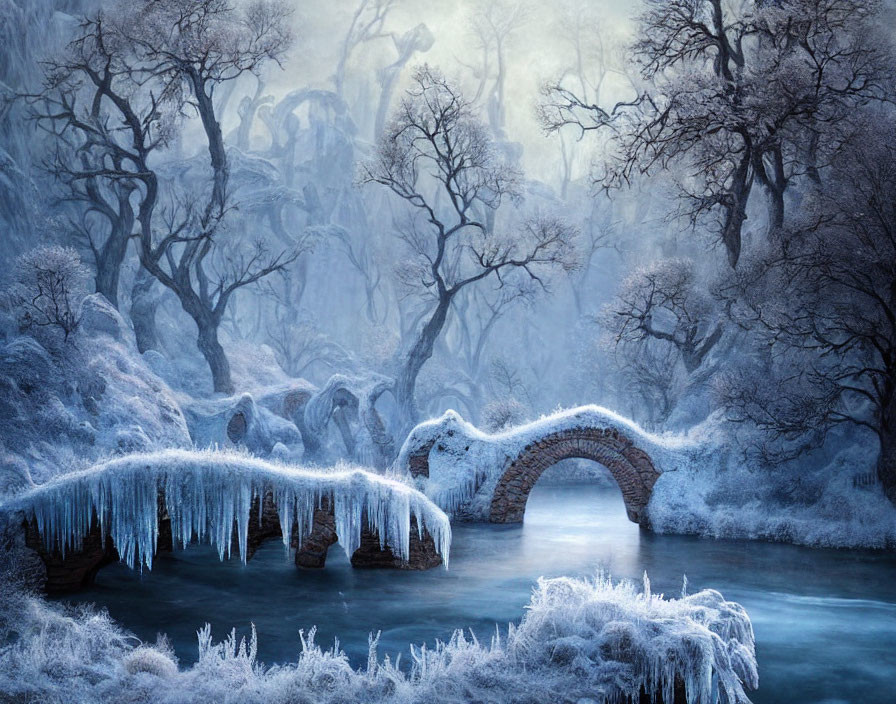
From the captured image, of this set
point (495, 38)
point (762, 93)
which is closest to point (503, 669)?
point (762, 93)

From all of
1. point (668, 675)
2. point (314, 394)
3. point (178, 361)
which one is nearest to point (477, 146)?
point (314, 394)

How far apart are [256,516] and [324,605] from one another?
1948 millimetres

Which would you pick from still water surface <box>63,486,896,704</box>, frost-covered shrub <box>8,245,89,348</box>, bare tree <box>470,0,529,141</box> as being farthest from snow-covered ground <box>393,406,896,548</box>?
bare tree <box>470,0,529,141</box>

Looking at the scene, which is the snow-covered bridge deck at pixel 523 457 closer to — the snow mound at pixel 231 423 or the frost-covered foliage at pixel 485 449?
the frost-covered foliage at pixel 485 449

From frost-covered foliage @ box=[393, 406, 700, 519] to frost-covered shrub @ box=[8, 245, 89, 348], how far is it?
10.8 meters

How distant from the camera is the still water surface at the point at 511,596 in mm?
11109

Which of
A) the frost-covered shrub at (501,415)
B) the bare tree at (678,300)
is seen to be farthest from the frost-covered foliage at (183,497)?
the frost-covered shrub at (501,415)

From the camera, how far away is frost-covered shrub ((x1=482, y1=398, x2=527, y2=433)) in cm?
3424

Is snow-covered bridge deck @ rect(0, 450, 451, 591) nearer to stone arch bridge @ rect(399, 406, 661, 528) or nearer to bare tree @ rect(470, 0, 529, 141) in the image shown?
stone arch bridge @ rect(399, 406, 661, 528)

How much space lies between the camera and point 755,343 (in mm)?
26328

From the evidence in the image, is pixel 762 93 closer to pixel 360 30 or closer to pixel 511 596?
pixel 511 596

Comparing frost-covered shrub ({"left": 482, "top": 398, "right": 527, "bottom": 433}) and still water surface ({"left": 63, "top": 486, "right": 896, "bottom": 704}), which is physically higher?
frost-covered shrub ({"left": 482, "top": 398, "right": 527, "bottom": 433})

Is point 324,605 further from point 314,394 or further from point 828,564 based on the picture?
point 314,394

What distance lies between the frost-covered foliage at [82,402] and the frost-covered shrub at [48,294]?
52 centimetres
